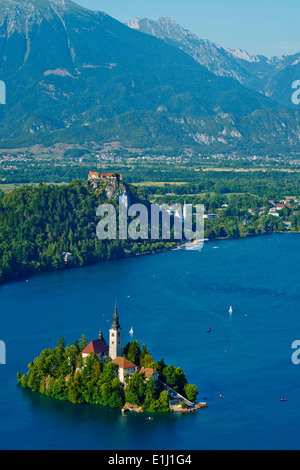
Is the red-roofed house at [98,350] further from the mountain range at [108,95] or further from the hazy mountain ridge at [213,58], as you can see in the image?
the hazy mountain ridge at [213,58]

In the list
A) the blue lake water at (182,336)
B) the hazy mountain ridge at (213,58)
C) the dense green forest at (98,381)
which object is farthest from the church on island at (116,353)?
the hazy mountain ridge at (213,58)

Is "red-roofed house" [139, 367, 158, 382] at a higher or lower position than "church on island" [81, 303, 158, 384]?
lower

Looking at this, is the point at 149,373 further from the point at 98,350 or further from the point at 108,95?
the point at 108,95

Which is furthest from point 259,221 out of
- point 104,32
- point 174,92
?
point 104,32

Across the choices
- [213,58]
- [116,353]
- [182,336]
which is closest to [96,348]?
[116,353]

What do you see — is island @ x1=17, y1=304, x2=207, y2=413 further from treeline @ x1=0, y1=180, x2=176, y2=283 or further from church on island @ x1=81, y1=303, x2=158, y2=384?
treeline @ x1=0, y1=180, x2=176, y2=283

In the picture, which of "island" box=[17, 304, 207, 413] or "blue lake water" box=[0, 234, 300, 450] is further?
"island" box=[17, 304, 207, 413]

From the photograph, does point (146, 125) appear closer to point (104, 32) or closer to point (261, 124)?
point (261, 124)

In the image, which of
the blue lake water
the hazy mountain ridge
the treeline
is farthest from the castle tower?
the hazy mountain ridge
